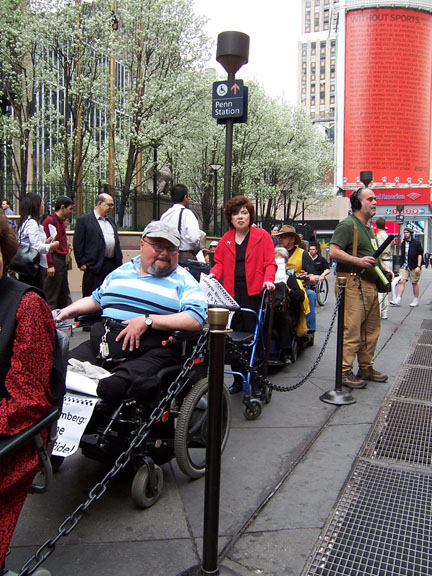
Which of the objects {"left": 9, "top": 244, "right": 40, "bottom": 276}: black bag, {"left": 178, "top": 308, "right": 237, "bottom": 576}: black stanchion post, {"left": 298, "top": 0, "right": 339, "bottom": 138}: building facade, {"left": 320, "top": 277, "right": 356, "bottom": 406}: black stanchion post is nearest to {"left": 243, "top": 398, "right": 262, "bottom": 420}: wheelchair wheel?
{"left": 320, "top": 277, "right": 356, "bottom": 406}: black stanchion post

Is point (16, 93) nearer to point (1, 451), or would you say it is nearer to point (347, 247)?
point (347, 247)

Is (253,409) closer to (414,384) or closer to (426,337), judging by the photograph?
(414,384)

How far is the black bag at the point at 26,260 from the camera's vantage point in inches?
259

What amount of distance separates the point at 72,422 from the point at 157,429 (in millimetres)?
579

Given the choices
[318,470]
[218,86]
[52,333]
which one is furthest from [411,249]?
[52,333]

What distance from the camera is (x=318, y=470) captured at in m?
3.45

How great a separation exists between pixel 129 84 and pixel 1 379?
67.1 ft

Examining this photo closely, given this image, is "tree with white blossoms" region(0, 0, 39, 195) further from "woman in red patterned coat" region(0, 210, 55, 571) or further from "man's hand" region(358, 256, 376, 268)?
"woman in red patterned coat" region(0, 210, 55, 571)

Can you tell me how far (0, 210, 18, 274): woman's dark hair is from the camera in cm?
192

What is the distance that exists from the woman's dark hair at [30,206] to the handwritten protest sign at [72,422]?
15.0 feet

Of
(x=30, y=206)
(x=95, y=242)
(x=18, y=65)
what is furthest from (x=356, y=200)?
(x=18, y=65)

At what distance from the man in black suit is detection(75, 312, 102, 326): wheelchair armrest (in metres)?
3.86

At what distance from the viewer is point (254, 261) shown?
5.11 m

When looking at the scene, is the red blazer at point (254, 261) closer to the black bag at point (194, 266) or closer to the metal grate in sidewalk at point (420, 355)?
the black bag at point (194, 266)
